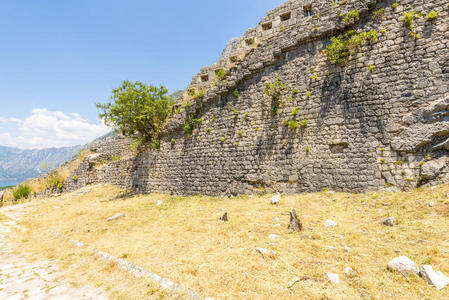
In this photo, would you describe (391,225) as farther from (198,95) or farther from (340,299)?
(198,95)

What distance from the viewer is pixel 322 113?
8086 millimetres

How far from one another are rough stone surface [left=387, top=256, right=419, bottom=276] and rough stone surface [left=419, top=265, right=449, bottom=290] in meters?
0.09

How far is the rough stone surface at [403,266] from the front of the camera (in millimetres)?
2994

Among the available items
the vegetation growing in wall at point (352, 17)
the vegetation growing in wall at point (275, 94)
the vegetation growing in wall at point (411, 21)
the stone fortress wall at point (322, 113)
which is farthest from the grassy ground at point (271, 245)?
the vegetation growing in wall at point (352, 17)

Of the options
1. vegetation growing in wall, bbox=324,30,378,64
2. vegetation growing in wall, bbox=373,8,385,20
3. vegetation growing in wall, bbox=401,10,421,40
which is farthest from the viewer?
vegetation growing in wall, bbox=324,30,378,64

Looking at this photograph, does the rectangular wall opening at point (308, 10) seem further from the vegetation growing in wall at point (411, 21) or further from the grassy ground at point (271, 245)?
the grassy ground at point (271, 245)

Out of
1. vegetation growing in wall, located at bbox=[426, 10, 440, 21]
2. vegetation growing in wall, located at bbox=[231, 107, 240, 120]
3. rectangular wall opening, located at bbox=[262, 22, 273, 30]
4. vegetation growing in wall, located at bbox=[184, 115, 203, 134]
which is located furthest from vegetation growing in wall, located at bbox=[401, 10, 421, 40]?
vegetation growing in wall, located at bbox=[184, 115, 203, 134]

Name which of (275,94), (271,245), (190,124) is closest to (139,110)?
(190,124)

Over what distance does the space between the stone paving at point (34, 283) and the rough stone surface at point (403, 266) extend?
4108mm

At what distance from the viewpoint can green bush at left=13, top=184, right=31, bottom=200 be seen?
1652 centimetres

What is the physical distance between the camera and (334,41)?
26.3 feet

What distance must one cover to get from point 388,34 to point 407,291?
783 cm

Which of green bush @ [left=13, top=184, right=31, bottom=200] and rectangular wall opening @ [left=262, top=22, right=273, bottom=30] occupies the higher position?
rectangular wall opening @ [left=262, top=22, right=273, bottom=30]

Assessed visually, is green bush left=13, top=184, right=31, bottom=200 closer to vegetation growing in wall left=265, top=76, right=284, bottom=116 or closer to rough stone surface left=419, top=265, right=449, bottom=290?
vegetation growing in wall left=265, top=76, right=284, bottom=116
